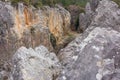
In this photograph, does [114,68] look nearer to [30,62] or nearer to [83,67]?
[83,67]

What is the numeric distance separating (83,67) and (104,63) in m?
A: 0.57

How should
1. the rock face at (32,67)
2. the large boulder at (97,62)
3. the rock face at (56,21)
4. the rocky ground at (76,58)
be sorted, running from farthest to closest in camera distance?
the rock face at (56,21) < the rock face at (32,67) < the rocky ground at (76,58) < the large boulder at (97,62)

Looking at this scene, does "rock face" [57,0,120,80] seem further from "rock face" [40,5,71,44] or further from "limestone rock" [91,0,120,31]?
"rock face" [40,5,71,44]

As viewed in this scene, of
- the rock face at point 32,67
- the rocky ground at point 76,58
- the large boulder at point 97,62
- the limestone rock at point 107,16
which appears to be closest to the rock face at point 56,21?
the limestone rock at point 107,16

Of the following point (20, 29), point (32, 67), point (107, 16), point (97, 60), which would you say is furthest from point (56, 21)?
point (97, 60)

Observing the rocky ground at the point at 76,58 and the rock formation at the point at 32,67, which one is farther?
the rock formation at the point at 32,67

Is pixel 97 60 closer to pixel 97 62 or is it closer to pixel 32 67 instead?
pixel 97 62

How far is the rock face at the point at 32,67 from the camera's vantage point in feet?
31.8

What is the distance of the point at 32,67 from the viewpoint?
398 inches

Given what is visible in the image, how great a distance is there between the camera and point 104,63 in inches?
337

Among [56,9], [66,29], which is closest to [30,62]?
[56,9]

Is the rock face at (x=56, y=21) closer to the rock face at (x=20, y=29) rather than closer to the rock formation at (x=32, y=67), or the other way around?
the rock face at (x=20, y=29)

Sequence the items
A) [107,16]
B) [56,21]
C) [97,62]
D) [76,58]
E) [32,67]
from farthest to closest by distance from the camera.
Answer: [56,21] → [107,16] → [32,67] → [76,58] → [97,62]

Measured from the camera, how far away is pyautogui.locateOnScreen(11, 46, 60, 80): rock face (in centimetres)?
968
